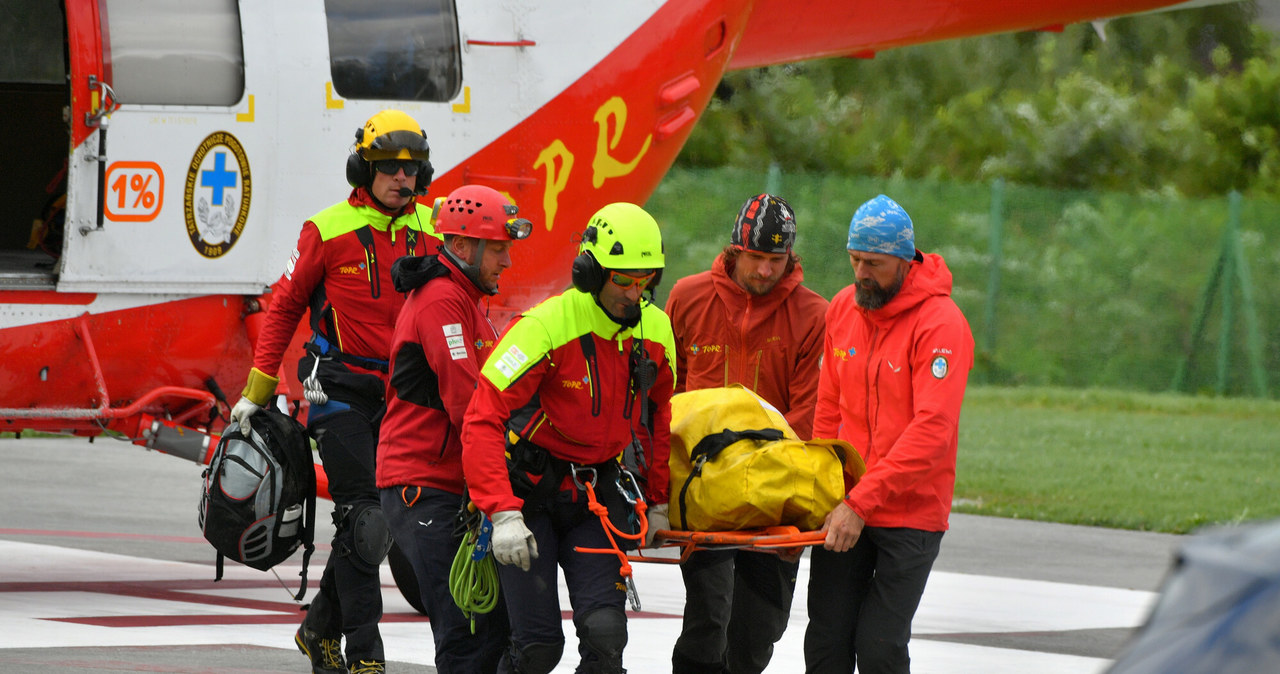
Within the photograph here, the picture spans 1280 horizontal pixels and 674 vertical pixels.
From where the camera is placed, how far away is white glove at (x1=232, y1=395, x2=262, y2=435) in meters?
6.71

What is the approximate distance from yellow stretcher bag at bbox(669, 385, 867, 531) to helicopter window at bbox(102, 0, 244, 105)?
341 cm

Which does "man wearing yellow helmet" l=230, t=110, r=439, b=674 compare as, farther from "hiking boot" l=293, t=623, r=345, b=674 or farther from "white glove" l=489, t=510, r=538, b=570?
"white glove" l=489, t=510, r=538, b=570

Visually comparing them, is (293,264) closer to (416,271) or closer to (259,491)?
(259,491)

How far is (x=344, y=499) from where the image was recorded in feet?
21.1

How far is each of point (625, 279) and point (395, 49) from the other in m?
3.55

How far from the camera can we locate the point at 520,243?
8742 mm

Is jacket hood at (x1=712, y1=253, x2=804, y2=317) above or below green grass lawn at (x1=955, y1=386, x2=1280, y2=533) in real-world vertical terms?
above

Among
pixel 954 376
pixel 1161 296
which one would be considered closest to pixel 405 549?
pixel 954 376

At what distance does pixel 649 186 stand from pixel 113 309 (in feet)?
10.4

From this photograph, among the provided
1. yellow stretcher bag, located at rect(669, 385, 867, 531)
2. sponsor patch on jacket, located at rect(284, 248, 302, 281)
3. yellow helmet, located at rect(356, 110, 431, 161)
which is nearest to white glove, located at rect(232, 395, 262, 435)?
sponsor patch on jacket, located at rect(284, 248, 302, 281)

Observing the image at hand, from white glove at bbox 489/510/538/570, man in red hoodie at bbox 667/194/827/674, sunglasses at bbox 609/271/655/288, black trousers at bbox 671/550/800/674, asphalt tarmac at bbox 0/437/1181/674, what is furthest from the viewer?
asphalt tarmac at bbox 0/437/1181/674

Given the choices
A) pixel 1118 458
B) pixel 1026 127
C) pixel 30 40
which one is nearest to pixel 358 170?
pixel 30 40

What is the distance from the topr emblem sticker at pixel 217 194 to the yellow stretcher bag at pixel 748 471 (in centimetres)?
321

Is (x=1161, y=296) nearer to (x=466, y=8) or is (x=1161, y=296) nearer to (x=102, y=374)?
(x=466, y=8)
